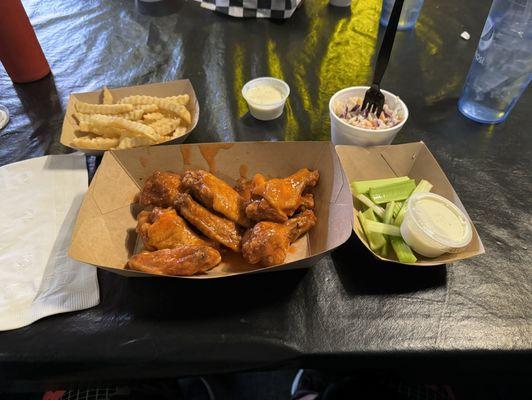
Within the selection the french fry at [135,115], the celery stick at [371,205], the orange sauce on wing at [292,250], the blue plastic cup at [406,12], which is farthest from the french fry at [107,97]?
the blue plastic cup at [406,12]

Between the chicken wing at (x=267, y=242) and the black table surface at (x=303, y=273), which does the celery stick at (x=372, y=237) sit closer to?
the black table surface at (x=303, y=273)

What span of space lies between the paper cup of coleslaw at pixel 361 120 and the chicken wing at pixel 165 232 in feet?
2.66

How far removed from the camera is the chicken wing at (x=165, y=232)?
51.2 inches

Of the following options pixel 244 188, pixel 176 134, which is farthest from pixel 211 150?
pixel 176 134

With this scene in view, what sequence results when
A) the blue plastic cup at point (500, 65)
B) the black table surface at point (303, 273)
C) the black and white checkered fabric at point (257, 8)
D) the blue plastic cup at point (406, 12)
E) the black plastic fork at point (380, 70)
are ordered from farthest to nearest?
1. the black and white checkered fabric at point (257, 8)
2. the blue plastic cup at point (406, 12)
3. the blue plastic cup at point (500, 65)
4. the black plastic fork at point (380, 70)
5. the black table surface at point (303, 273)

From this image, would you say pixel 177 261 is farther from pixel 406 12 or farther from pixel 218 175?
pixel 406 12

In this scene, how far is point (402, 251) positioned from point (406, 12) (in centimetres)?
224

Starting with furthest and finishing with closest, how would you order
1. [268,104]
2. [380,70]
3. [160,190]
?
[268,104], [380,70], [160,190]

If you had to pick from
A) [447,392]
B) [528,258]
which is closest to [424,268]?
[528,258]

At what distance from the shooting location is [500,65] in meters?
1.85

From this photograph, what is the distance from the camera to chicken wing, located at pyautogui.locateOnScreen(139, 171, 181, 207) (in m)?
1.42

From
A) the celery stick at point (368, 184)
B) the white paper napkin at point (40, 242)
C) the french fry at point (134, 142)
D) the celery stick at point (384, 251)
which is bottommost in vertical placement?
the white paper napkin at point (40, 242)

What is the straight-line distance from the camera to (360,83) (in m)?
2.38

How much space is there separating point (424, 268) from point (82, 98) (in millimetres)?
1856
